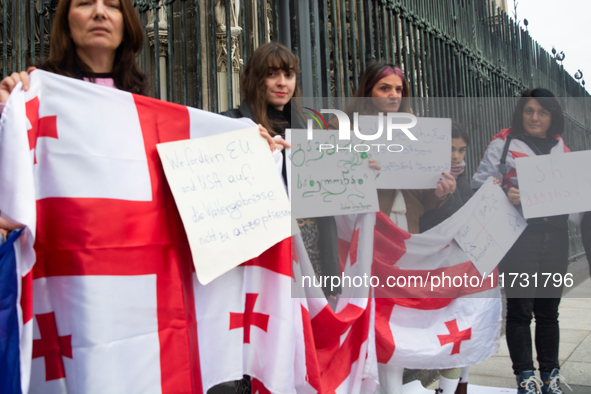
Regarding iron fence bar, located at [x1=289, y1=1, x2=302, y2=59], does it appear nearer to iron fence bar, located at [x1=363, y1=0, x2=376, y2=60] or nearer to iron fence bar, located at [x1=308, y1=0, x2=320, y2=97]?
iron fence bar, located at [x1=308, y1=0, x2=320, y2=97]

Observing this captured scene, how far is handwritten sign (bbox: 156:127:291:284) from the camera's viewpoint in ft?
6.10

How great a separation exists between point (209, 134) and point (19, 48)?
124 inches

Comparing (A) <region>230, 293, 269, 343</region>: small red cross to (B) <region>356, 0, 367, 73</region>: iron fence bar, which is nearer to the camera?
(A) <region>230, 293, 269, 343</region>: small red cross

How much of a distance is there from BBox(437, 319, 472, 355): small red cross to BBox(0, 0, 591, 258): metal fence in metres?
1.72

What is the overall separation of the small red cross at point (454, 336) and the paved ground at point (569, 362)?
1008 mm

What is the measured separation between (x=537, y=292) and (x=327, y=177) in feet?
4.93

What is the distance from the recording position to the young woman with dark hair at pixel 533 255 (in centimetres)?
A: 294

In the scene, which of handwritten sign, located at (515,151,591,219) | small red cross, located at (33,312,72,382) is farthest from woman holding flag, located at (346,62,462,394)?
small red cross, located at (33,312,72,382)

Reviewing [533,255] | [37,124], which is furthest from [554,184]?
[37,124]

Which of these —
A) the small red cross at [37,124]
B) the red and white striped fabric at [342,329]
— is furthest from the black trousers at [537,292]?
the small red cross at [37,124]

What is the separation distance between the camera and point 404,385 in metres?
3.30

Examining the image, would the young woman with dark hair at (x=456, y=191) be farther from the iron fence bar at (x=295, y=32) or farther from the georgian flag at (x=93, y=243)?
the georgian flag at (x=93, y=243)

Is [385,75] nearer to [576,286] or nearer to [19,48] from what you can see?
[19,48]

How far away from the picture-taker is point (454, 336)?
2697 millimetres
